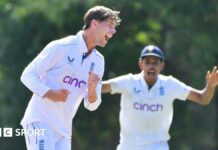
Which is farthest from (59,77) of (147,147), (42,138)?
(147,147)

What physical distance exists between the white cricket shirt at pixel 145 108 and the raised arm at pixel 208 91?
0.10 m

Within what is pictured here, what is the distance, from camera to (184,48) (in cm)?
2025

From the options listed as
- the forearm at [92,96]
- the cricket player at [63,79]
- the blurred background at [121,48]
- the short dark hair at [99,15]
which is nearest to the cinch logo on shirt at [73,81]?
the cricket player at [63,79]

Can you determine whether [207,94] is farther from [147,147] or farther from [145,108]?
[147,147]

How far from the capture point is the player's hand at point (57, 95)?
748cm

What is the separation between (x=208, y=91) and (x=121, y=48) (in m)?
11.8

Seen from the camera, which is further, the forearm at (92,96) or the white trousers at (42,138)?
the forearm at (92,96)

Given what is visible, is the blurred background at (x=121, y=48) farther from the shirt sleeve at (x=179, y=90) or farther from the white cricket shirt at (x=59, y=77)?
the white cricket shirt at (x=59, y=77)

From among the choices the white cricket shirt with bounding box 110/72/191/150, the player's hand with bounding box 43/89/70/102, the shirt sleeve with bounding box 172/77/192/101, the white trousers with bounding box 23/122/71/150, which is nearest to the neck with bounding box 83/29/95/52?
the player's hand with bounding box 43/89/70/102

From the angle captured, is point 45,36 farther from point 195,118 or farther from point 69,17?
point 195,118

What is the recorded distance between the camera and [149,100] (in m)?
9.90

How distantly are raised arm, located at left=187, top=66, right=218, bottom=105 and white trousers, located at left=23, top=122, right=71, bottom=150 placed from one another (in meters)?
2.51

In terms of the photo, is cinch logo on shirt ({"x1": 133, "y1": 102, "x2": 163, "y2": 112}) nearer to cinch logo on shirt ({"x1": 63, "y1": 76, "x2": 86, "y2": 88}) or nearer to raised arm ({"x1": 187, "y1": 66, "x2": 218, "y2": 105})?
raised arm ({"x1": 187, "y1": 66, "x2": 218, "y2": 105})

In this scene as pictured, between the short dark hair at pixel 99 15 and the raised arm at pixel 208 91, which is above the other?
the short dark hair at pixel 99 15
